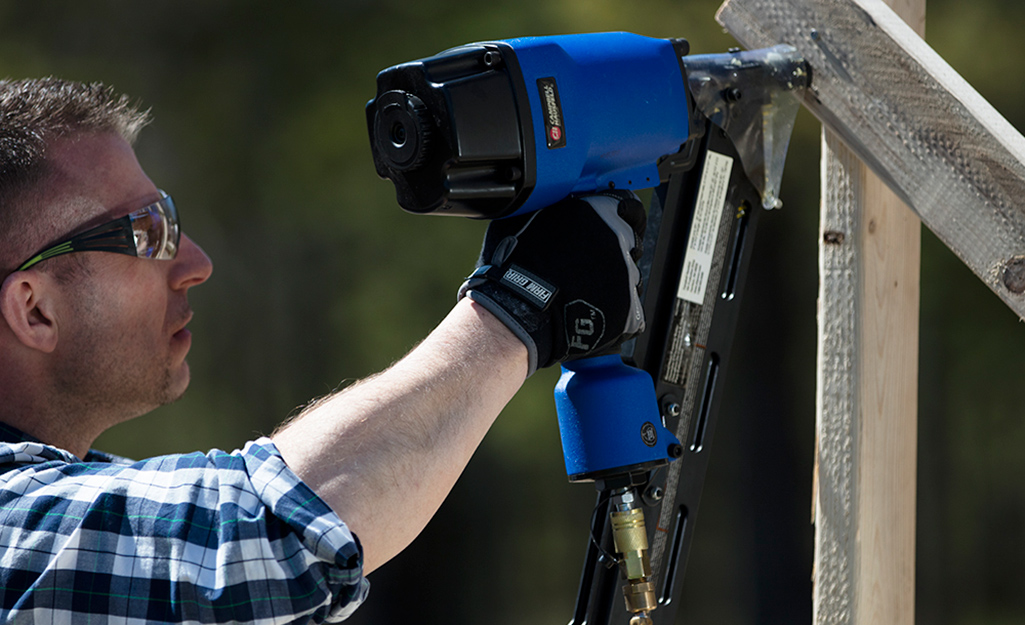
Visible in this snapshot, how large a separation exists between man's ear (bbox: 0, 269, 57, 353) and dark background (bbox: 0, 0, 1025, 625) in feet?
11.6

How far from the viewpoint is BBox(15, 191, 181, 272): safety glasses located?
138 centimetres

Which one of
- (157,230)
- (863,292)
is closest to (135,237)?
(157,230)

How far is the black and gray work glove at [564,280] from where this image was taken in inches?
45.8

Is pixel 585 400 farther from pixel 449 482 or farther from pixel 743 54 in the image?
pixel 743 54

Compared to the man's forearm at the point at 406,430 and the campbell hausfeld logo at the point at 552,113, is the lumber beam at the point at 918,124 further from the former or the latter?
the man's forearm at the point at 406,430

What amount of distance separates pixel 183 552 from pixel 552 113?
73 cm

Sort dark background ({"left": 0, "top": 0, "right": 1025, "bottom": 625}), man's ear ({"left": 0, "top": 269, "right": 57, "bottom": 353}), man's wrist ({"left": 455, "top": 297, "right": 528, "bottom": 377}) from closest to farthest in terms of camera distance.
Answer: man's wrist ({"left": 455, "top": 297, "right": 528, "bottom": 377}), man's ear ({"left": 0, "top": 269, "right": 57, "bottom": 353}), dark background ({"left": 0, "top": 0, "right": 1025, "bottom": 625})

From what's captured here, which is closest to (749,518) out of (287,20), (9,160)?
(287,20)

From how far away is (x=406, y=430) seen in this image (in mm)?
1016

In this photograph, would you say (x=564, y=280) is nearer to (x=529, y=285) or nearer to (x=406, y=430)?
(x=529, y=285)

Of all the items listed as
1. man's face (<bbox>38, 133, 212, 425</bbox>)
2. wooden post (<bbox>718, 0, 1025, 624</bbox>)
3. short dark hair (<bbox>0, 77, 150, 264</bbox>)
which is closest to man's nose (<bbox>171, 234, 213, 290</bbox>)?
man's face (<bbox>38, 133, 212, 425</bbox>)

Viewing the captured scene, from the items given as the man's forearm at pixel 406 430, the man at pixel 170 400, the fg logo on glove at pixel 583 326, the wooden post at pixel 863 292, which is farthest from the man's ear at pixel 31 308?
the wooden post at pixel 863 292

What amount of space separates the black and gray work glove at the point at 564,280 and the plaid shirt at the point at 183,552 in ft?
1.22

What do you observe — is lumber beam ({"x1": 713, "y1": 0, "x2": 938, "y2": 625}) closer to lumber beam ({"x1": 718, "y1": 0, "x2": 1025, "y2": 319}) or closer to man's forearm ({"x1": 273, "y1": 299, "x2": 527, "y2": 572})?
lumber beam ({"x1": 718, "y1": 0, "x2": 1025, "y2": 319})
